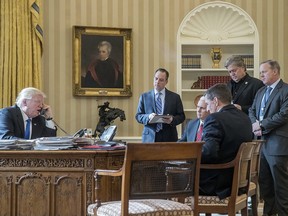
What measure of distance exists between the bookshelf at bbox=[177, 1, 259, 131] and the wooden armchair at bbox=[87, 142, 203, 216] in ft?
15.1

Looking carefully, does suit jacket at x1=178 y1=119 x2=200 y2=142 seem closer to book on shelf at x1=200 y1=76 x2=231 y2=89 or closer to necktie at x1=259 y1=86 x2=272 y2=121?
necktie at x1=259 y1=86 x2=272 y2=121

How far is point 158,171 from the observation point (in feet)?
10.6

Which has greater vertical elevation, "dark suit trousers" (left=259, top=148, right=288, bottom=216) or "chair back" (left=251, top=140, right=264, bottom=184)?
"chair back" (left=251, top=140, right=264, bottom=184)

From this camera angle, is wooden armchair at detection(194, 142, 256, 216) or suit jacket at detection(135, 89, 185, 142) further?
suit jacket at detection(135, 89, 185, 142)

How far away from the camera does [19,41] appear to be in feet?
23.9

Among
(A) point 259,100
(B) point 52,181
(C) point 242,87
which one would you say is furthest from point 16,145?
(C) point 242,87

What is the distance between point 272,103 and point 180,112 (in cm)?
121

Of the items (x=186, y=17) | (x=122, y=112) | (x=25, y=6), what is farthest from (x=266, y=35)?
(x=25, y=6)

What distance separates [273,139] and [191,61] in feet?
9.45

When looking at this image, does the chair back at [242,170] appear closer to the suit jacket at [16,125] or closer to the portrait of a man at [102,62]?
the suit jacket at [16,125]

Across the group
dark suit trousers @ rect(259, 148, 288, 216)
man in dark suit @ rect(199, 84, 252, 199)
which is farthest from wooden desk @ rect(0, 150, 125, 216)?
dark suit trousers @ rect(259, 148, 288, 216)

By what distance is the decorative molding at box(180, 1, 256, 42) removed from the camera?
7949mm

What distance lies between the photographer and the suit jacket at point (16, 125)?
4812mm

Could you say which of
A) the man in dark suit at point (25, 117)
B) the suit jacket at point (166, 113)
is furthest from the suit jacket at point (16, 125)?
the suit jacket at point (166, 113)
